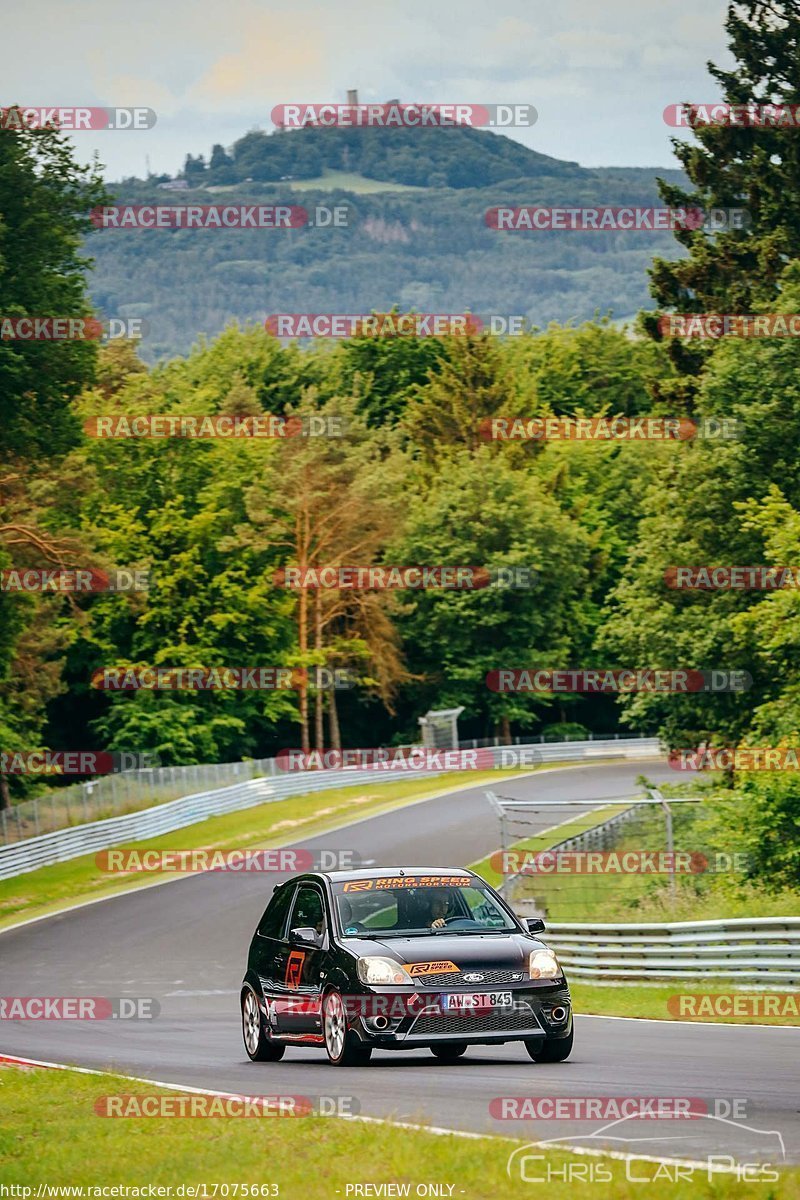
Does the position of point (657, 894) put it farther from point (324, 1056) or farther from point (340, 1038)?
point (340, 1038)

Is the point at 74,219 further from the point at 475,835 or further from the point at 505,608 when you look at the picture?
the point at 505,608

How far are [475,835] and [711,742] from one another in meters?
7.93

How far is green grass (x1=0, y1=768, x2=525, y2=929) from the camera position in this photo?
43.9 meters
